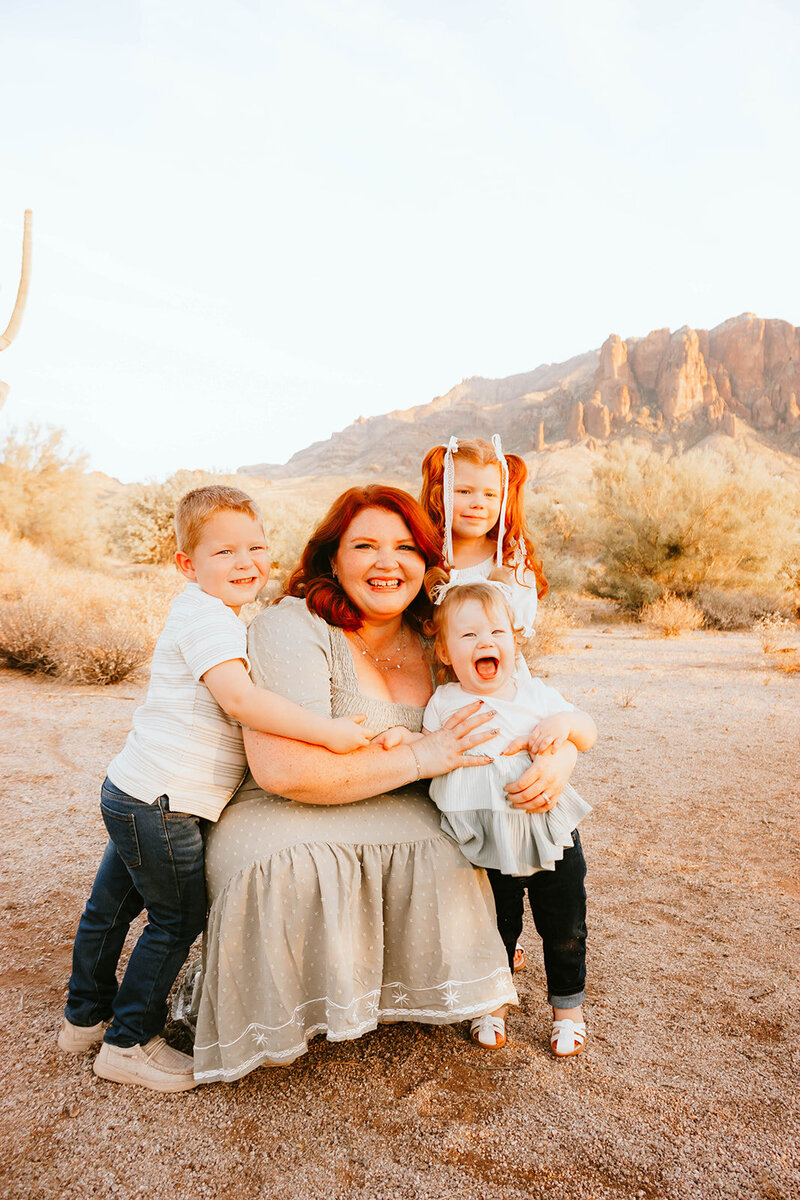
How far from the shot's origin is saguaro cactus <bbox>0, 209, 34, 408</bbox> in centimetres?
779

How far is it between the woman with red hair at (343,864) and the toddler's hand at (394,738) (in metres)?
0.02

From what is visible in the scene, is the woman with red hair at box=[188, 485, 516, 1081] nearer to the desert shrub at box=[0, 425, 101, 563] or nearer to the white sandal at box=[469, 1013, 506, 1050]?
the white sandal at box=[469, 1013, 506, 1050]

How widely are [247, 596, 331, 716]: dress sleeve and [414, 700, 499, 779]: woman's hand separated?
1.14ft

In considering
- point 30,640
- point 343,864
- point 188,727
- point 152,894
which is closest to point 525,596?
point 343,864

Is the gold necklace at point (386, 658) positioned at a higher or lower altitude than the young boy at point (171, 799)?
higher

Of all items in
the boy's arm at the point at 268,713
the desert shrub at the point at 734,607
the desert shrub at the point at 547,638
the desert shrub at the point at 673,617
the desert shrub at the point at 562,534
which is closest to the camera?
the boy's arm at the point at 268,713

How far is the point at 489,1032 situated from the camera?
8.05 ft

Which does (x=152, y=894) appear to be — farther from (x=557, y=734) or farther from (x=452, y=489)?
(x=452, y=489)

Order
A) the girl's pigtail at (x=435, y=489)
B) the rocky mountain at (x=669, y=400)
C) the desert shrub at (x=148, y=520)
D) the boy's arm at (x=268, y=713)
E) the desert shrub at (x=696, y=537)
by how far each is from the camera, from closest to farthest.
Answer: the boy's arm at (x=268, y=713)
the girl's pigtail at (x=435, y=489)
the desert shrub at (x=696, y=537)
the desert shrub at (x=148, y=520)
the rocky mountain at (x=669, y=400)

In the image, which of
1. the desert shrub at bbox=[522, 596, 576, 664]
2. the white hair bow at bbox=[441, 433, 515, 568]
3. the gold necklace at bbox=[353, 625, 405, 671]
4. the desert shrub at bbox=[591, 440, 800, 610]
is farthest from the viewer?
the desert shrub at bbox=[591, 440, 800, 610]

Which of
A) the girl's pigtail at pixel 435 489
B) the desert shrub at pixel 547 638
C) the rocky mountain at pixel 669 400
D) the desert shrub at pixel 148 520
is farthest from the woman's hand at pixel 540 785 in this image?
the rocky mountain at pixel 669 400

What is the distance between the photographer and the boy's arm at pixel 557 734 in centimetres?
236

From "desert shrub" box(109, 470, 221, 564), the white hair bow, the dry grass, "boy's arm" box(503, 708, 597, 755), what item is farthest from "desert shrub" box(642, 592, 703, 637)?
"desert shrub" box(109, 470, 221, 564)

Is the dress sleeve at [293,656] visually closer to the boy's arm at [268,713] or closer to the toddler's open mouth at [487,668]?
the boy's arm at [268,713]
